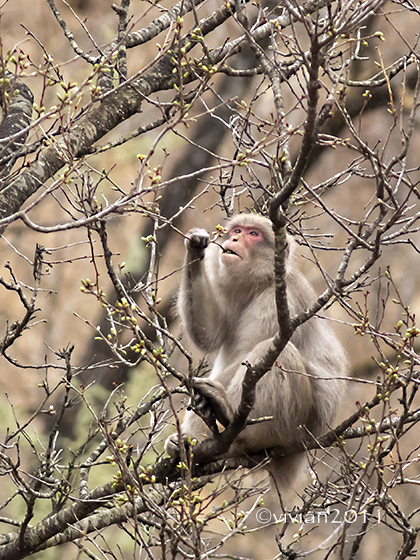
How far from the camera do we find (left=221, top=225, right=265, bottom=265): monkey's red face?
4875 mm

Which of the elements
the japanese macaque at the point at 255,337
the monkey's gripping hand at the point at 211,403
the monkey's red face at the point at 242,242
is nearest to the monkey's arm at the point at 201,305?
the japanese macaque at the point at 255,337

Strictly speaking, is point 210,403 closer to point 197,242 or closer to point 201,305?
point 197,242

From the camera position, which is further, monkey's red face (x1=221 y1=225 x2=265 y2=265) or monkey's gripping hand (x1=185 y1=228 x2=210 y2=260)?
monkey's red face (x1=221 y1=225 x2=265 y2=265)

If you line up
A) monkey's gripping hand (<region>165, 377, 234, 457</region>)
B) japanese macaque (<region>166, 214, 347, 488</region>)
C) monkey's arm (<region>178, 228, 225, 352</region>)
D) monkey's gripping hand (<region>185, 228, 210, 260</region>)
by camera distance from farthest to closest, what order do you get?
monkey's arm (<region>178, 228, 225, 352</region>)
japanese macaque (<region>166, 214, 347, 488</region>)
monkey's gripping hand (<region>185, 228, 210, 260</region>)
monkey's gripping hand (<region>165, 377, 234, 457</region>)

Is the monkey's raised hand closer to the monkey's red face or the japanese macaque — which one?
the japanese macaque

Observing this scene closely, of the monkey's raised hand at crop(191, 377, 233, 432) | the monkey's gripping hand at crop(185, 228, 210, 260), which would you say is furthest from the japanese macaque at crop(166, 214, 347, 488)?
the monkey's raised hand at crop(191, 377, 233, 432)

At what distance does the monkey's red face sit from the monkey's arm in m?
0.18

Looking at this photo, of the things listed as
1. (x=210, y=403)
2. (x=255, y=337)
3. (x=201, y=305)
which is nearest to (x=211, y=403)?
(x=210, y=403)

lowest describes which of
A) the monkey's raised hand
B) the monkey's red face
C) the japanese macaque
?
the monkey's raised hand

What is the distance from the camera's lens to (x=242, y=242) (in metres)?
4.95

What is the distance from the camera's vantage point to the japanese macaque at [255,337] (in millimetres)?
4348

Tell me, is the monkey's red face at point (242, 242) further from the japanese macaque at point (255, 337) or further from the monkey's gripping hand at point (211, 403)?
the monkey's gripping hand at point (211, 403)

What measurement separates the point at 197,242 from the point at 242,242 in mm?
819

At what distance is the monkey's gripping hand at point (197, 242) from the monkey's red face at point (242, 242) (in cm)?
51
